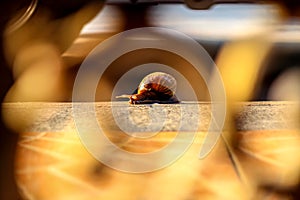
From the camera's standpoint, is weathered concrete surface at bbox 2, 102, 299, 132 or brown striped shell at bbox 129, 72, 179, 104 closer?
weathered concrete surface at bbox 2, 102, 299, 132

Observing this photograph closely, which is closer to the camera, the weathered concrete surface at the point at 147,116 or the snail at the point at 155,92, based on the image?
the weathered concrete surface at the point at 147,116

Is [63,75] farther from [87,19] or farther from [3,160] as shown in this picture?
[3,160]

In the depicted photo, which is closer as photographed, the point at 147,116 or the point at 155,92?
the point at 147,116

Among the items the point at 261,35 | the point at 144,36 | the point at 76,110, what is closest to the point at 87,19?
the point at 144,36

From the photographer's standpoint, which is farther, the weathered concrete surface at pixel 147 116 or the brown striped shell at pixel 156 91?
the brown striped shell at pixel 156 91

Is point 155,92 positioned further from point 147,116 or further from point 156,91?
point 147,116

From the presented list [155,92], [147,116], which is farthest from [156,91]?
[147,116]
